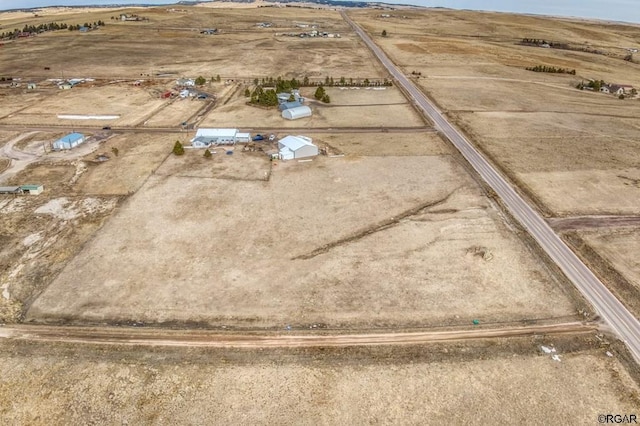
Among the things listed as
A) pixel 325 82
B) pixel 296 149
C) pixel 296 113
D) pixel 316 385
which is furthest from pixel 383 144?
pixel 316 385

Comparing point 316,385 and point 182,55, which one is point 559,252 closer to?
point 316,385

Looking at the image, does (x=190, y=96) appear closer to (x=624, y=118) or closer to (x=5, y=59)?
(x=5, y=59)

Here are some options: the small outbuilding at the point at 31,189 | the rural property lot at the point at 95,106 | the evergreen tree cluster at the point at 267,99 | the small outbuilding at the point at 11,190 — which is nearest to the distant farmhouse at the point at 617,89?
the evergreen tree cluster at the point at 267,99

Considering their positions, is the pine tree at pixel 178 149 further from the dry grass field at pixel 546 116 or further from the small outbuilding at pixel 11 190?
the dry grass field at pixel 546 116

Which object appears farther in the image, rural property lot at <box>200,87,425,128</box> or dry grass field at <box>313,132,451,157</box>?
rural property lot at <box>200,87,425,128</box>

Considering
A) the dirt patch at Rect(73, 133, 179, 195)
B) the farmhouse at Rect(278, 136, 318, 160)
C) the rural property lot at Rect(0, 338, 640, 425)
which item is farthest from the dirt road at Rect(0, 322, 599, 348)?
the farmhouse at Rect(278, 136, 318, 160)

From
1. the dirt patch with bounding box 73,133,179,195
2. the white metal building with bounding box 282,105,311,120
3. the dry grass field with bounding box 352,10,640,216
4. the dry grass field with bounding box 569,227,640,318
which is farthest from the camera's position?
the white metal building with bounding box 282,105,311,120

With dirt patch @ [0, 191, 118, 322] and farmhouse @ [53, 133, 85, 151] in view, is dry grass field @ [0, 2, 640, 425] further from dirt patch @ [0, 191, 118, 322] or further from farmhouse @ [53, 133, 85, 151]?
farmhouse @ [53, 133, 85, 151]

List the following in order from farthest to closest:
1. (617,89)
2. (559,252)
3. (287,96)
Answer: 1. (617,89)
2. (287,96)
3. (559,252)
